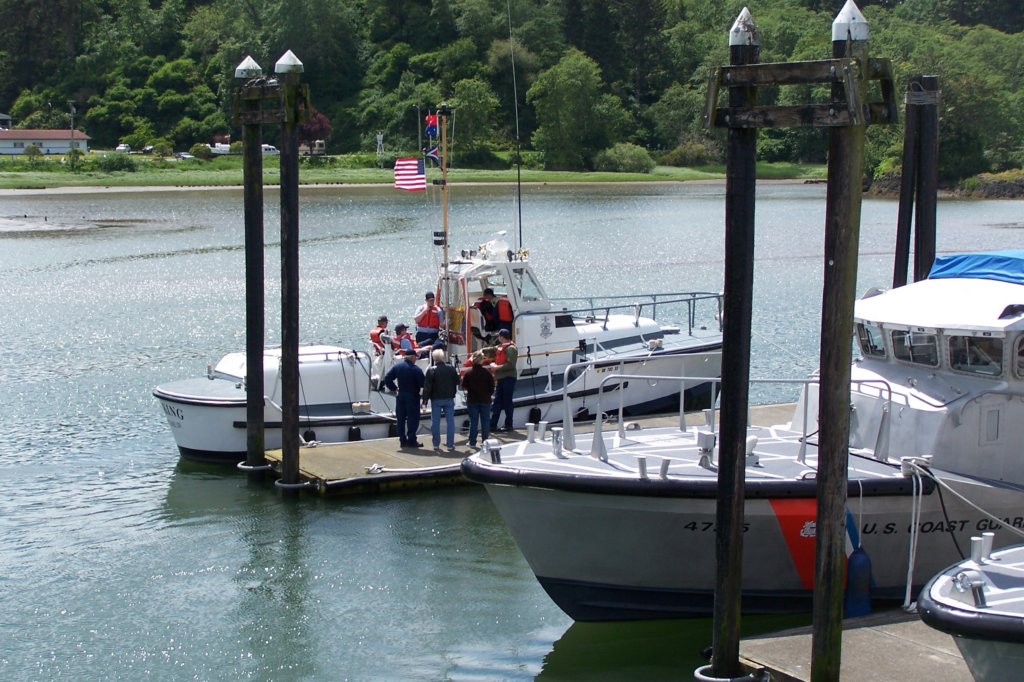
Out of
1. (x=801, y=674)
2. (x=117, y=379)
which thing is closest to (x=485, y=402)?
(x=801, y=674)

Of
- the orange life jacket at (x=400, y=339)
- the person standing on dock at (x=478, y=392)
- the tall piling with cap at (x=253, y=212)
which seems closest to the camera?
the tall piling with cap at (x=253, y=212)

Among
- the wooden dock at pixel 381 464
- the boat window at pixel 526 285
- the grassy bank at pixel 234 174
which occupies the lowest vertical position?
the wooden dock at pixel 381 464

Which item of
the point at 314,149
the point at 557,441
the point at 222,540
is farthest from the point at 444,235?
the point at 314,149

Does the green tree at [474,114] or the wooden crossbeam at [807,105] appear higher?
the green tree at [474,114]

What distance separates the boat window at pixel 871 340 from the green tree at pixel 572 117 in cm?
7769

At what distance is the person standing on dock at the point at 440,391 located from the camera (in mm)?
16203

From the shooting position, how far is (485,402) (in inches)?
638

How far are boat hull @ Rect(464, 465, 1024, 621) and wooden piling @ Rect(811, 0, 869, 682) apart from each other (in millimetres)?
1782

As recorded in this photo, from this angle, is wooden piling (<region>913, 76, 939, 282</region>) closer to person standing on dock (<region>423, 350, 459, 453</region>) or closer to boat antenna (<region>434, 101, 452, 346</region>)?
boat antenna (<region>434, 101, 452, 346</region>)

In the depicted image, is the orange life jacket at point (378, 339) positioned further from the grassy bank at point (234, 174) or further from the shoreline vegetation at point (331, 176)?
the grassy bank at point (234, 174)

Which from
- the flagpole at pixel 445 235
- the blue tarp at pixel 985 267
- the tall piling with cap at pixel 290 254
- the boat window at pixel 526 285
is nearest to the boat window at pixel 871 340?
the blue tarp at pixel 985 267

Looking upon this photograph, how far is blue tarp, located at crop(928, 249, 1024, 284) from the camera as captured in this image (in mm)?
11773

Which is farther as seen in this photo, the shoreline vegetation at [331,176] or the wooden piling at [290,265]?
the shoreline vegetation at [331,176]

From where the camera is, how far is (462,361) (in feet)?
61.5
